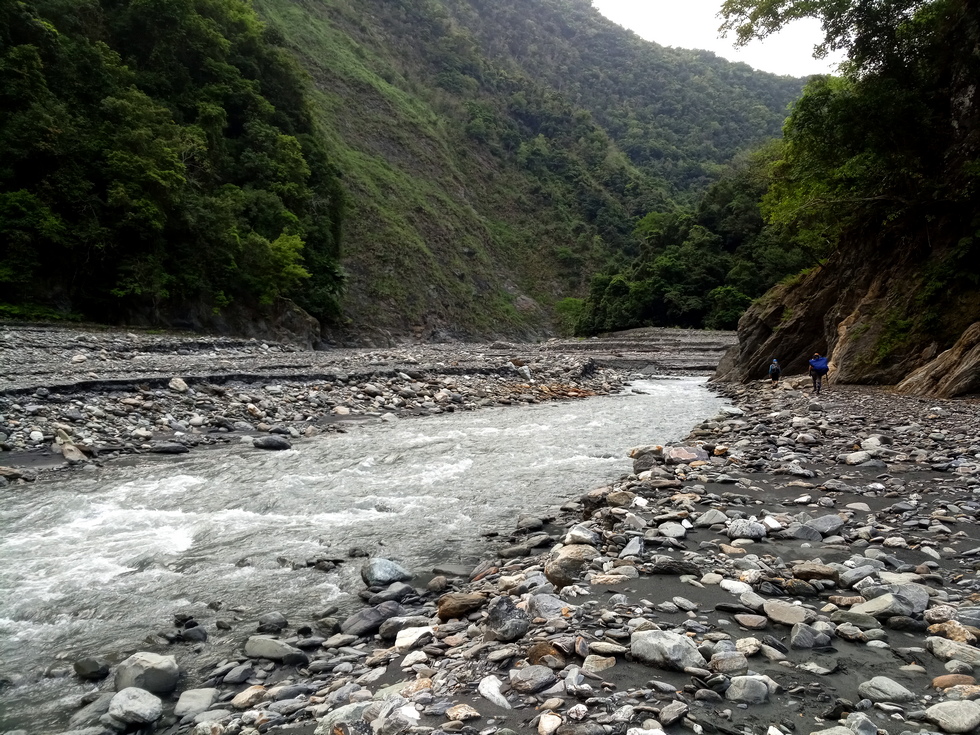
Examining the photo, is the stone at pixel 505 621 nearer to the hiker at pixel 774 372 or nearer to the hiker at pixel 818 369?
the hiker at pixel 818 369

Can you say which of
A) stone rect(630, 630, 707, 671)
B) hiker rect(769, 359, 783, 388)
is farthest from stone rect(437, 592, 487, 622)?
hiker rect(769, 359, 783, 388)

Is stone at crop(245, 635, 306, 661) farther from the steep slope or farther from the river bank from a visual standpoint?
the steep slope

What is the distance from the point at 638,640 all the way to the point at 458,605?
155 centimetres

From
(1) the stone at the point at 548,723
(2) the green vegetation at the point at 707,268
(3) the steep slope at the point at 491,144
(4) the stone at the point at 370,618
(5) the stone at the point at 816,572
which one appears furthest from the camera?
(3) the steep slope at the point at 491,144

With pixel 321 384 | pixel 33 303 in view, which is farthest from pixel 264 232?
pixel 321 384

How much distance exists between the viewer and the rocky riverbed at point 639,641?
112 inches

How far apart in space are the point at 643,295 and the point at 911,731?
63790 mm

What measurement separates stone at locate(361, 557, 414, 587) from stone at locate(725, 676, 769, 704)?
10.3 feet

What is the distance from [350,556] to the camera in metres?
5.97

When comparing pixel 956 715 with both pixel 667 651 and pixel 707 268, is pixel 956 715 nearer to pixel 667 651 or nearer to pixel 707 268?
pixel 667 651

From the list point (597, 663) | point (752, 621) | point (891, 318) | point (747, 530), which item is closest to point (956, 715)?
point (752, 621)

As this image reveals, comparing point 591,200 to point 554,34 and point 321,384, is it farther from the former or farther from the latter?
point 321,384

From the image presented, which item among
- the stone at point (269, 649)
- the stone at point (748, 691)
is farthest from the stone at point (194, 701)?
the stone at point (748, 691)

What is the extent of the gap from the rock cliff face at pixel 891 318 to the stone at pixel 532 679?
14.8 meters
